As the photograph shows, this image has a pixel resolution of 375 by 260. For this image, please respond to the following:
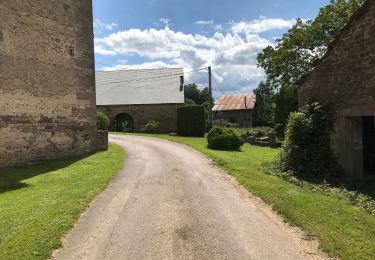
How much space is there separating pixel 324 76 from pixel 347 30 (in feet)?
5.98

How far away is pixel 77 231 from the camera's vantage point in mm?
7535

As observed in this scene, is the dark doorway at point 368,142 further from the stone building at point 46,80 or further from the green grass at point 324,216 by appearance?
the stone building at point 46,80

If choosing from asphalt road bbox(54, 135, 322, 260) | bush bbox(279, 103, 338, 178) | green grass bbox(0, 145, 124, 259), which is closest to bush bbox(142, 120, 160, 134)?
green grass bbox(0, 145, 124, 259)

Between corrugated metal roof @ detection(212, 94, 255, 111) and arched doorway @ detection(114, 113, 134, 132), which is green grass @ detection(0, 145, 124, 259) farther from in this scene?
corrugated metal roof @ detection(212, 94, 255, 111)

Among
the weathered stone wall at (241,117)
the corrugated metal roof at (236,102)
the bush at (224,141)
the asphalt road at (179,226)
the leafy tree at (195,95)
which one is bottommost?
the asphalt road at (179,226)

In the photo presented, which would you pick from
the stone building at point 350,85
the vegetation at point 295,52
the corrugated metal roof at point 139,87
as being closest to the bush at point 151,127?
the corrugated metal roof at point 139,87

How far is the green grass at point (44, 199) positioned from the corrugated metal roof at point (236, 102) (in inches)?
1518

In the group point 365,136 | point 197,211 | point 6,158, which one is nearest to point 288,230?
point 197,211

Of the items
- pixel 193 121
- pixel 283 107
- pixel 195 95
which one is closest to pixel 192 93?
pixel 195 95

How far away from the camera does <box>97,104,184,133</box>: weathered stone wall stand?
136 ft

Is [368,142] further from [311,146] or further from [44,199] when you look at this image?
[44,199]

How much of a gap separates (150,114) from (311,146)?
96.6 ft

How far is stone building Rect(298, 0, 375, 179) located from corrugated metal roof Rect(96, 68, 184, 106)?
28.1 m

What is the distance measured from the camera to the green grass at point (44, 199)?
22.1 feet
